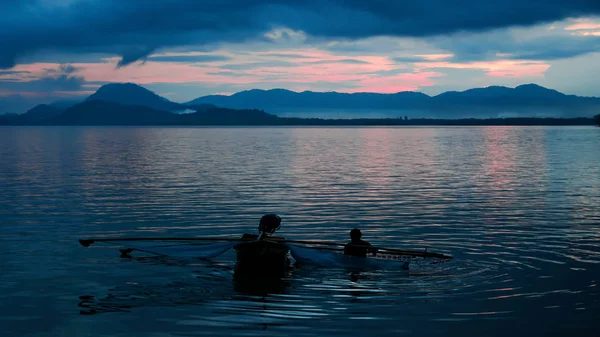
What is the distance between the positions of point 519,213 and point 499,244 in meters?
9.76

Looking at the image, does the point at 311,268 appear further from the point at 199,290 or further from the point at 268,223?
the point at 199,290

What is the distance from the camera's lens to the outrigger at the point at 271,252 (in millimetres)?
22531

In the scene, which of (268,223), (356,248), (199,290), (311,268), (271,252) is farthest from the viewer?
(356,248)

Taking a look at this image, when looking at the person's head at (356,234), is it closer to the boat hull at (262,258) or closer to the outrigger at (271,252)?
the outrigger at (271,252)

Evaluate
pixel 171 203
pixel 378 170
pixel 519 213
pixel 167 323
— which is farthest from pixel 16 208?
pixel 378 170

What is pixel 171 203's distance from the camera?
40656 millimetres

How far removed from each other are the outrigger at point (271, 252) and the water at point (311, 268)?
45 centimetres

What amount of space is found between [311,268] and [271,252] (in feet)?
6.20

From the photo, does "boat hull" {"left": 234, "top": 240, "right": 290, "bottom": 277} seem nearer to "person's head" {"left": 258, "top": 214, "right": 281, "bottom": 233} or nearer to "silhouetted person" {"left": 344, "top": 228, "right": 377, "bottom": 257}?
"person's head" {"left": 258, "top": 214, "right": 281, "bottom": 233}

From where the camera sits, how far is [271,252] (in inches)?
888

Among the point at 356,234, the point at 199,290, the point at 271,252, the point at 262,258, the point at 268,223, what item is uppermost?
the point at 268,223

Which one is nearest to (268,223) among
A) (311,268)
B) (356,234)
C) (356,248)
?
(311,268)

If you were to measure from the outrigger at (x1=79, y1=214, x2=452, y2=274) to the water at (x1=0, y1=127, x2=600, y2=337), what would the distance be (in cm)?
45

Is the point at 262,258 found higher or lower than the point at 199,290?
higher
